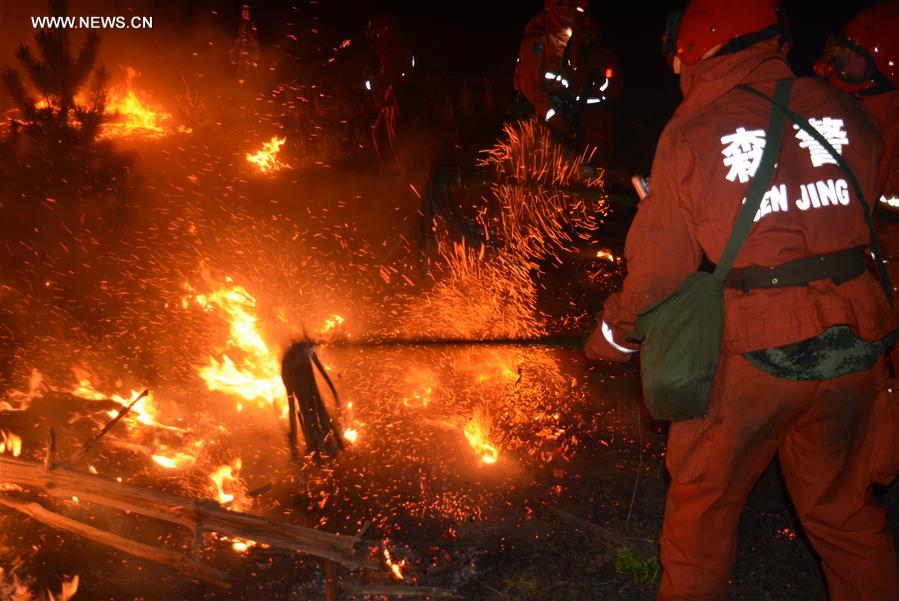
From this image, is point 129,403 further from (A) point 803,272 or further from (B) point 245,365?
(A) point 803,272

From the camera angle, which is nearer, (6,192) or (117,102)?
(6,192)

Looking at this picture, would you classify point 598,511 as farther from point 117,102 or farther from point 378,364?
point 117,102

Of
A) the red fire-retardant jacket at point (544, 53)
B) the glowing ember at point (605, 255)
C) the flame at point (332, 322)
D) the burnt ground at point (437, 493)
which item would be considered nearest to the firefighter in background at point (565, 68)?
the red fire-retardant jacket at point (544, 53)

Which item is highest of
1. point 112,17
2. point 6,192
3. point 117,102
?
point 112,17

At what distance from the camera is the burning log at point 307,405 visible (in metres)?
3.80

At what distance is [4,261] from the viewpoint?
688cm

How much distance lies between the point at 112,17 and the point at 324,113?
15.5 ft

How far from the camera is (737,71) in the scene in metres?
2.21

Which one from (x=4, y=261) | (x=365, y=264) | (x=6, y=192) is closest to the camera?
(x=365, y=264)

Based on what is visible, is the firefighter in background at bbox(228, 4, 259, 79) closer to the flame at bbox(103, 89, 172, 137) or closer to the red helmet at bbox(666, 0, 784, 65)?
the flame at bbox(103, 89, 172, 137)

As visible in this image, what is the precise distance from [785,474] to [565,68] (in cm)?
568

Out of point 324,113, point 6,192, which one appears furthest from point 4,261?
point 324,113

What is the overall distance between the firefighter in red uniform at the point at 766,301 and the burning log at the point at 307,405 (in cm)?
211

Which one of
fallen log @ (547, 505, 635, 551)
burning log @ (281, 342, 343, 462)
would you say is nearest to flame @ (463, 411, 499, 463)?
fallen log @ (547, 505, 635, 551)
